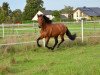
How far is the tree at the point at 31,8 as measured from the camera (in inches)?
3648

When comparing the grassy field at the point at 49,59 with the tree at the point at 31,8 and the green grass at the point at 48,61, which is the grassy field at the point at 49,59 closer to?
the green grass at the point at 48,61

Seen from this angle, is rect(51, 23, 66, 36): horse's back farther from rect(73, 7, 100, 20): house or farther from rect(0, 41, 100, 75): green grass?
rect(73, 7, 100, 20): house

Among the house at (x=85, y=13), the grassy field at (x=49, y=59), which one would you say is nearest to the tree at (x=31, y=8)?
the house at (x=85, y=13)

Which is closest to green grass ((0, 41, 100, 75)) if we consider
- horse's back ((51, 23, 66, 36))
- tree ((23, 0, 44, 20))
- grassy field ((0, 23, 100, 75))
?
grassy field ((0, 23, 100, 75))

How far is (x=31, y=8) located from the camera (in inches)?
3750

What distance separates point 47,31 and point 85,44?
3.09m

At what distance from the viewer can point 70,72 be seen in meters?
9.29

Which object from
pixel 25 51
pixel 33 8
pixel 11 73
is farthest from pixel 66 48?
pixel 33 8

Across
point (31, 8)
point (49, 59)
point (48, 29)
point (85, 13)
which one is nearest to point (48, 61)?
point (49, 59)

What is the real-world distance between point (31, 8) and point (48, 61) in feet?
271

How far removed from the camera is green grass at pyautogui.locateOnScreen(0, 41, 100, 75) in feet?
32.8

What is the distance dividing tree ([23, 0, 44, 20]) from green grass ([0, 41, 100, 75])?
7316 centimetres

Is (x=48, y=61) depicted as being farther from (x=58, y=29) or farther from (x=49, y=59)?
(x=58, y=29)

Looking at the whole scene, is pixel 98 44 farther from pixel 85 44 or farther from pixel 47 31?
pixel 47 31
